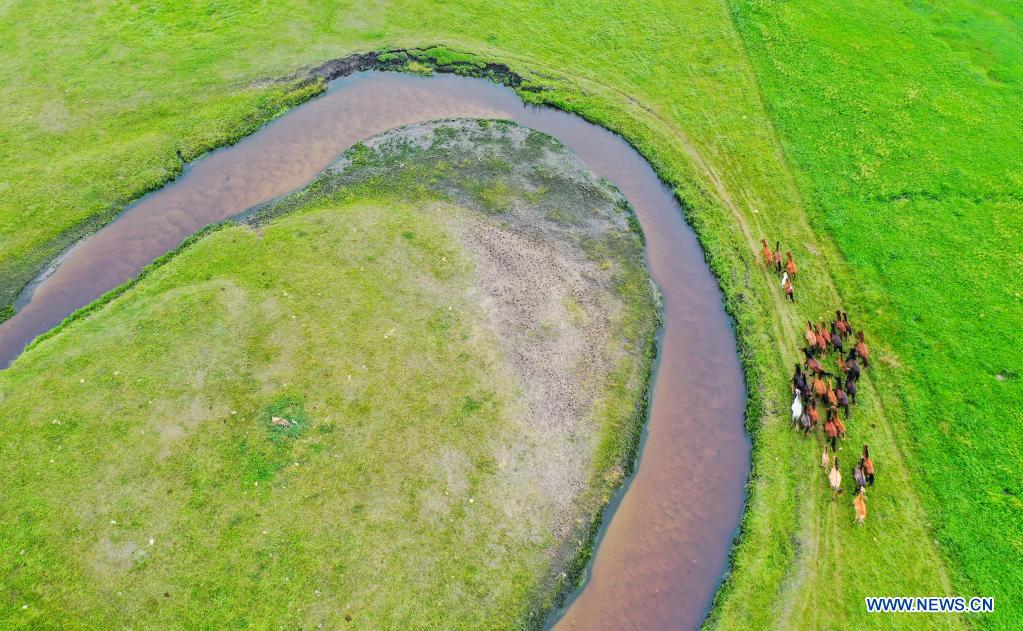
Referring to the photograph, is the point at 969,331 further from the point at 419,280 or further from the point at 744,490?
the point at 419,280

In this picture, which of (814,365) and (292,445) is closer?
(292,445)

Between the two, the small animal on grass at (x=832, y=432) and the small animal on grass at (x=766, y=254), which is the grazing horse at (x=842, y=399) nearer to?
the small animal on grass at (x=832, y=432)

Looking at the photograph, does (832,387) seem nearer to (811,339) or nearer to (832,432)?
(811,339)

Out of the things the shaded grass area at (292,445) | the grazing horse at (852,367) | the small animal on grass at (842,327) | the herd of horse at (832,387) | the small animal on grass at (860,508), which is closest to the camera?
the shaded grass area at (292,445)

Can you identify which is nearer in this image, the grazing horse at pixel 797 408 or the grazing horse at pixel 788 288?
the grazing horse at pixel 797 408

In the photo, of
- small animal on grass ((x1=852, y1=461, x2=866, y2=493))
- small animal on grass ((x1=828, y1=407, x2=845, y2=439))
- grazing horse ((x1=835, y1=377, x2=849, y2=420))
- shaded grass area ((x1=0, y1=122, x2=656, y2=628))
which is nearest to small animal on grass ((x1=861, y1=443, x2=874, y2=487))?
small animal on grass ((x1=852, y1=461, x2=866, y2=493))

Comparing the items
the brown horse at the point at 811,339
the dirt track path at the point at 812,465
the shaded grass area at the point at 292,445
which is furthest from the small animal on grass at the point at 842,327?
the shaded grass area at the point at 292,445

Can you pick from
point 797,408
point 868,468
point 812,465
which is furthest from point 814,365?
point 868,468
